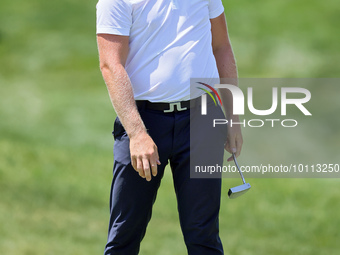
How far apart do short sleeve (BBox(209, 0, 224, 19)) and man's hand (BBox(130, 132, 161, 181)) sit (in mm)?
727

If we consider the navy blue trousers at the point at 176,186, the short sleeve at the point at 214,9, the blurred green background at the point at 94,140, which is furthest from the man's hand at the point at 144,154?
the blurred green background at the point at 94,140

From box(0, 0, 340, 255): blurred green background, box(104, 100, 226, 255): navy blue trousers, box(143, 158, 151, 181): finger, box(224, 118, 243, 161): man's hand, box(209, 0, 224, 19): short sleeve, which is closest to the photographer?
box(143, 158, 151, 181): finger

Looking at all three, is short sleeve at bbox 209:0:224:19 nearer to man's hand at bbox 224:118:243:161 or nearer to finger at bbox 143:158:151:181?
man's hand at bbox 224:118:243:161

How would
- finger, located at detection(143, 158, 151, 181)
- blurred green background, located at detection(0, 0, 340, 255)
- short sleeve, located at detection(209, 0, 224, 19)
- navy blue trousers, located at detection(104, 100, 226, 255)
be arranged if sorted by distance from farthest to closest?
blurred green background, located at detection(0, 0, 340, 255)
short sleeve, located at detection(209, 0, 224, 19)
navy blue trousers, located at detection(104, 100, 226, 255)
finger, located at detection(143, 158, 151, 181)

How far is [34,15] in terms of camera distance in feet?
51.0

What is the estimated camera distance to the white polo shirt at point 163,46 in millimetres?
3309

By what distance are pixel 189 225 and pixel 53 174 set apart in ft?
14.6

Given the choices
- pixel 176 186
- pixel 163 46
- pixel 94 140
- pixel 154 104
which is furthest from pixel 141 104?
pixel 94 140

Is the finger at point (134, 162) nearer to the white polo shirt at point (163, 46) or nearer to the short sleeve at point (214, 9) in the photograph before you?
the white polo shirt at point (163, 46)

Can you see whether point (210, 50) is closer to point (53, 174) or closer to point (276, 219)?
point (276, 219)

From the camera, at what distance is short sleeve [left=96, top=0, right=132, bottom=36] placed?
128 inches

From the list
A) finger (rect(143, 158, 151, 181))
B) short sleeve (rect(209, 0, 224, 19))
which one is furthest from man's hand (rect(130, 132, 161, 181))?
short sleeve (rect(209, 0, 224, 19))

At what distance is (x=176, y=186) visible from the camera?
11.6 ft

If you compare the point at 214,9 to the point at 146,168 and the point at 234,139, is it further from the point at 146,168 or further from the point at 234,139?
the point at 146,168
